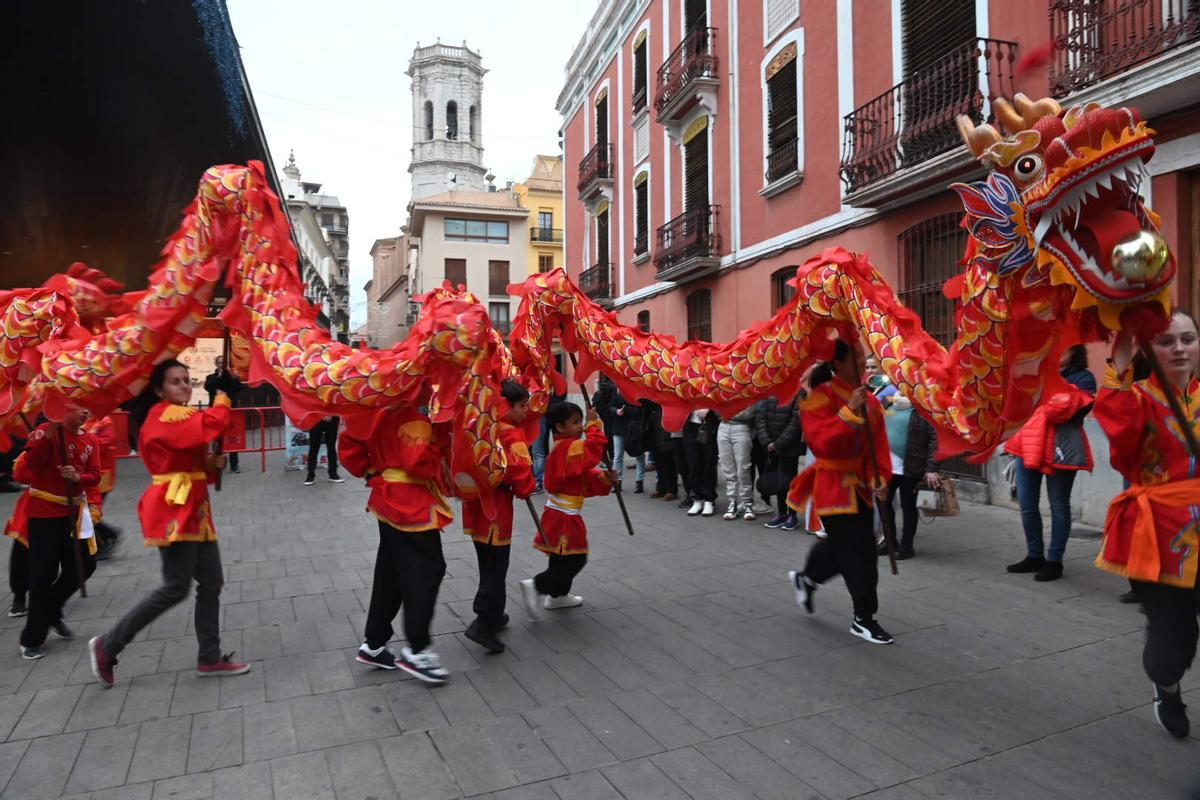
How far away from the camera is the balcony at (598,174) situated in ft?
62.0

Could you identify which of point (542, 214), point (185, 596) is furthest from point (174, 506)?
point (542, 214)

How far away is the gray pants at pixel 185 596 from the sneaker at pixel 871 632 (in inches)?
135

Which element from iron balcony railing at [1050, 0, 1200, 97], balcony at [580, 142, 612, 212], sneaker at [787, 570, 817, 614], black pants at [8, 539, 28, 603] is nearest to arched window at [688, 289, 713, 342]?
balcony at [580, 142, 612, 212]

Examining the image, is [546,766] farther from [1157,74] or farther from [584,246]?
[584,246]

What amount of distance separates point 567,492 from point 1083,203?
3.16 metres

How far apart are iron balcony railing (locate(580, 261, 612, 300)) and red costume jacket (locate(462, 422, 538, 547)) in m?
14.9

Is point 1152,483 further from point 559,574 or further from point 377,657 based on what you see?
point 377,657

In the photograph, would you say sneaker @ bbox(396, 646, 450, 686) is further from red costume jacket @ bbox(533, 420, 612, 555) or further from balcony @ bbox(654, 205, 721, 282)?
balcony @ bbox(654, 205, 721, 282)

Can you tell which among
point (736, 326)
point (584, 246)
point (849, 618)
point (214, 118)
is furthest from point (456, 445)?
point (584, 246)

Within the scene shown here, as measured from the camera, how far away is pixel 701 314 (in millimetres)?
14547

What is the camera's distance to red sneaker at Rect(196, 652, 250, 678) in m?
3.85

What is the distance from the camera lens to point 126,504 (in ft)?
31.9

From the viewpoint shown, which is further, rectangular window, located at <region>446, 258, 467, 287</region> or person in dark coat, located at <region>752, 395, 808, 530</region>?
rectangular window, located at <region>446, 258, 467, 287</region>

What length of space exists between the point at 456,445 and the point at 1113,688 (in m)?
3.28
